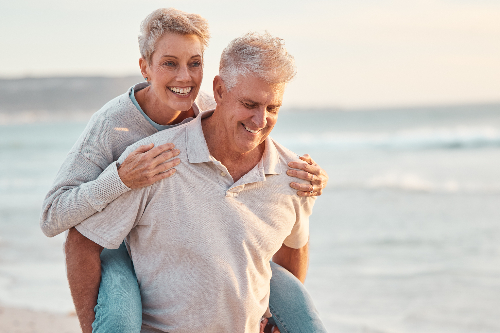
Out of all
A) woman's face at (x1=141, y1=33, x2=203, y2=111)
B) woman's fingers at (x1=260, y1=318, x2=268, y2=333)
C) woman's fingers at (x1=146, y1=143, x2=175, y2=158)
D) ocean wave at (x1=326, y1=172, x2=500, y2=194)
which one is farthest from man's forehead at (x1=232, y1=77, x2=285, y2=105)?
ocean wave at (x1=326, y1=172, x2=500, y2=194)

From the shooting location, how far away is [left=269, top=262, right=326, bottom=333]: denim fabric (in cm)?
265

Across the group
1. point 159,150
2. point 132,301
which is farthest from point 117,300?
point 159,150

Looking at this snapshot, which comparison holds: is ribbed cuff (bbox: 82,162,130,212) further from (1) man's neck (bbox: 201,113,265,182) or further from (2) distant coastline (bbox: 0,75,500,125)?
(2) distant coastline (bbox: 0,75,500,125)

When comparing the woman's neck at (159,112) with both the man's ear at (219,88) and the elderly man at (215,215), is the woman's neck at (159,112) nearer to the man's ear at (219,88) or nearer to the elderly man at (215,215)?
the elderly man at (215,215)

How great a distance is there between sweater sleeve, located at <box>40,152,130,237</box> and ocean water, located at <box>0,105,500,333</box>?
287cm

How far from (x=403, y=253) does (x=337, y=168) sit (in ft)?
28.0

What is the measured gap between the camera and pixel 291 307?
2705mm

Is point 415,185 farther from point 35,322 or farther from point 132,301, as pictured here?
point 132,301

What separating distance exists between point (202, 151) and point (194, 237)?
35 centimetres

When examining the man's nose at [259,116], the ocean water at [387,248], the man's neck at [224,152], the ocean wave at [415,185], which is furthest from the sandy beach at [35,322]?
the ocean wave at [415,185]

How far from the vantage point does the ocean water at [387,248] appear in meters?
5.09

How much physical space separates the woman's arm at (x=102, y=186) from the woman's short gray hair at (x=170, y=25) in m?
0.60

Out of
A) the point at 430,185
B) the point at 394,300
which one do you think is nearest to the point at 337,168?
the point at 430,185

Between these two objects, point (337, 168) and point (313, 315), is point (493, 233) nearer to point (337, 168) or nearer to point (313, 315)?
point (313, 315)
